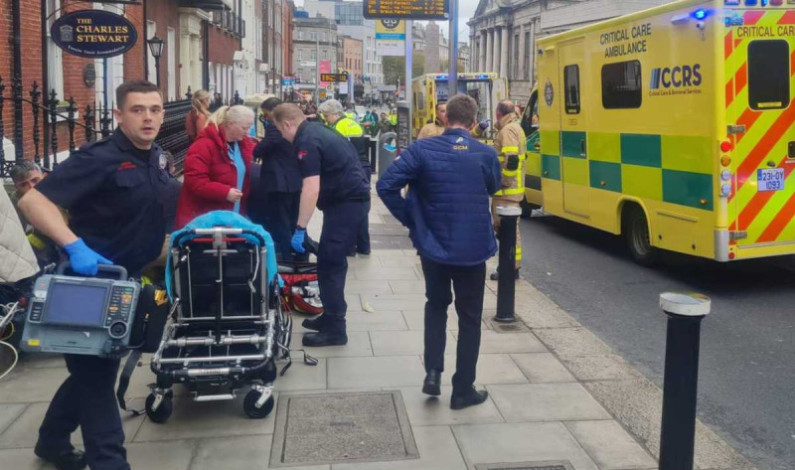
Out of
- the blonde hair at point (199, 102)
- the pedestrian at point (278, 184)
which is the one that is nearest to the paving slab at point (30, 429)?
the pedestrian at point (278, 184)

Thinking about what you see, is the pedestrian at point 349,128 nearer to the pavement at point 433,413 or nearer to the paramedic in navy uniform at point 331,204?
the paramedic in navy uniform at point 331,204

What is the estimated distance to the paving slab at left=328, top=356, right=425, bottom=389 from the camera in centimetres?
558

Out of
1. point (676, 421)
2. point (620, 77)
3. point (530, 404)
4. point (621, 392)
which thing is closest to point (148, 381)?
point (530, 404)

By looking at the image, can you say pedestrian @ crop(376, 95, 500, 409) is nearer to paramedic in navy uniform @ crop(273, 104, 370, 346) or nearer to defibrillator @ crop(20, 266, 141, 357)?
paramedic in navy uniform @ crop(273, 104, 370, 346)

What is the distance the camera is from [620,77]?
32.9 feet

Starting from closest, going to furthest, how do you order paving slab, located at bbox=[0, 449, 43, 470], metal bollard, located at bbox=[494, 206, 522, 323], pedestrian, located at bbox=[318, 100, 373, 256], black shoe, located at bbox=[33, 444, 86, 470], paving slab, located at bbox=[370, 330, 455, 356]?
black shoe, located at bbox=[33, 444, 86, 470], paving slab, located at bbox=[0, 449, 43, 470], paving slab, located at bbox=[370, 330, 455, 356], metal bollard, located at bbox=[494, 206, 522, 323], pedestrian, located at bbox=[318, 100, 373, 256]

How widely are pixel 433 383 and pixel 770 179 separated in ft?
16.6

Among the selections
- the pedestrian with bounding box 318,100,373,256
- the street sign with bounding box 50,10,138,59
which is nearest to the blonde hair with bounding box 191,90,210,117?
the pedestrian with bounding box 318,100,373,256

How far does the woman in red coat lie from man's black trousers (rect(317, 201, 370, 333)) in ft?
2.38

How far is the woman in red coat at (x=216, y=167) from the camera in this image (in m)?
6.33

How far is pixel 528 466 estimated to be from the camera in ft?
14.1

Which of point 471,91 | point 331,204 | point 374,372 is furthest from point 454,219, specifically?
point 471,91

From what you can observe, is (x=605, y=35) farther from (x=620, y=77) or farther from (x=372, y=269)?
(x=372, y=269)

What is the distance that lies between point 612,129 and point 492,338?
179 inches
